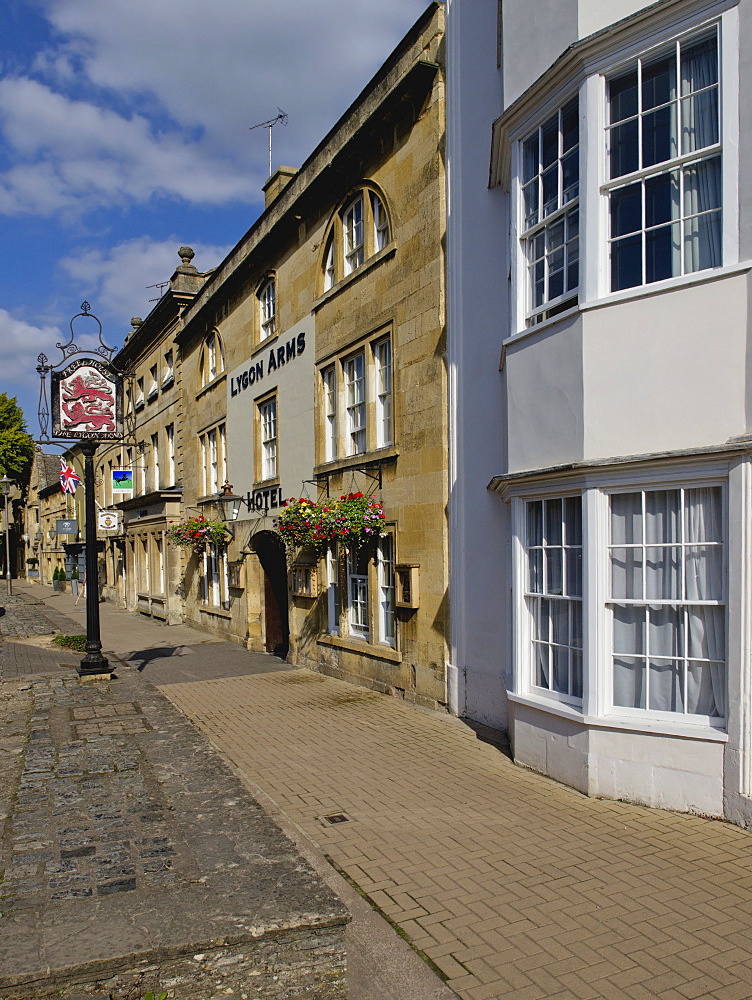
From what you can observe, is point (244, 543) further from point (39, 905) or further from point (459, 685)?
point (39, 905)

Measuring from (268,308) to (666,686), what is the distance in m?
13.1

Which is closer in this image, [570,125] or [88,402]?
[570,125]

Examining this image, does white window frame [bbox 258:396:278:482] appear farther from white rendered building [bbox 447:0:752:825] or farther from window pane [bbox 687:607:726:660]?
window pane [bbox 687:607:726:660]

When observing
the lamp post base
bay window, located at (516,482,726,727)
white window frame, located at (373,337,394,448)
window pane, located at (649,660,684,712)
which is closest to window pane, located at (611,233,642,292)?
bay window, located at (516,482,726,727)

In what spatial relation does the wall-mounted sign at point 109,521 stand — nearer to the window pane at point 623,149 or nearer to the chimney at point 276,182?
the chimney at point 276,182

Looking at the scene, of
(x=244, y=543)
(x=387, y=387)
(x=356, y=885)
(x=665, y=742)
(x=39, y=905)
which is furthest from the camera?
(x=244, y=543)

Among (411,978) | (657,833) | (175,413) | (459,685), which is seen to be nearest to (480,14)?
(459,685)

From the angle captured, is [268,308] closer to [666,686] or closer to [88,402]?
[88,402]

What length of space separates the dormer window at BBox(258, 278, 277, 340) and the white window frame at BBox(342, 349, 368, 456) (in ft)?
12.9

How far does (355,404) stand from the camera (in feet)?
42.3

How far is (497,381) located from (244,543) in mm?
10347

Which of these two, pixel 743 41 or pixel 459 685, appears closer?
pixel 743 41

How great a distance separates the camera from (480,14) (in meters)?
9.54

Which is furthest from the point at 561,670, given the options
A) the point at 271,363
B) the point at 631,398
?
the point at 271,363
